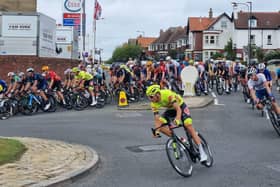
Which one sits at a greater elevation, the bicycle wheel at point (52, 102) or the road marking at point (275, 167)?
the bicycle wheel at point (52, 102)

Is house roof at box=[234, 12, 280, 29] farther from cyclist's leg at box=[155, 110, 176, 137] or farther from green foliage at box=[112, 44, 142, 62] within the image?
cyclist's leg at box=[155, 110, 176, 137]

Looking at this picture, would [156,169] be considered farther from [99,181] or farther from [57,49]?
[57,49]

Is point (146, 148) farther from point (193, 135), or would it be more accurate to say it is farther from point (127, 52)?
point (127, 52)

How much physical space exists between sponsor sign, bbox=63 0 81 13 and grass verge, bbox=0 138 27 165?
75.0 ft

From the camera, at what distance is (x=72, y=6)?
34.0 metres

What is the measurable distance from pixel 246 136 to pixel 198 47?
82.8 m

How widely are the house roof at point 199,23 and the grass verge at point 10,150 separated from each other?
85.2 m

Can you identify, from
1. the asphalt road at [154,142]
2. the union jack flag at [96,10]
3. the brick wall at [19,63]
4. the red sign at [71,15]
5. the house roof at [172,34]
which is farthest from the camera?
the house roof at [172,34]

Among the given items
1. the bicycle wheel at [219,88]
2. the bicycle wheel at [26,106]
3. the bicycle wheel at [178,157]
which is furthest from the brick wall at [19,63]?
the bicycle wheel at [178,157]

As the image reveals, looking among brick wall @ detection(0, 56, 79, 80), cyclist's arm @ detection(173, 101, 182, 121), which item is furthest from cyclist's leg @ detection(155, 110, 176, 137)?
brick wall @ detection(0, 56, 79, 80)

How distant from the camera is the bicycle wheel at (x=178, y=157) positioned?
887 cm

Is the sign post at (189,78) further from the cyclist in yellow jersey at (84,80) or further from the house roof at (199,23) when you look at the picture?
the house roof at (199,23)

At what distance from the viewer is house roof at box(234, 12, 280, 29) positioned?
84250 millimetres

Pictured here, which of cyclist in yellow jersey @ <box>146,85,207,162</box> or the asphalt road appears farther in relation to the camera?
cyclist in yellow jersey @ <box>146,85,207,162</box>
